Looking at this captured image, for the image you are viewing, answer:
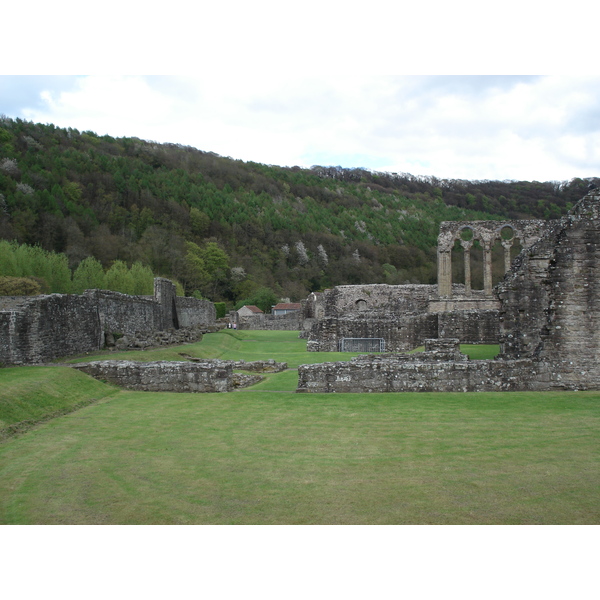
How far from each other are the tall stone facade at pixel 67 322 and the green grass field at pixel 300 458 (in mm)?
3772

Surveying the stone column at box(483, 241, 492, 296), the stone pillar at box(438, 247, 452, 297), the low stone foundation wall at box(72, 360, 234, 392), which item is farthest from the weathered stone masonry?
the stone column at box(483, 241, 492, 296)

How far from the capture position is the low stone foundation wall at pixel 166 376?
13000 millimetres

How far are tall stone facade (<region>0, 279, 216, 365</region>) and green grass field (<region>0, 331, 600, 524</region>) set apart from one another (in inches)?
148

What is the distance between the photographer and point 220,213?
328 feet

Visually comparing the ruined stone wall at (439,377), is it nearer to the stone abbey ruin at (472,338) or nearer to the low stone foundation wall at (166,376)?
the stone abbey ruin at (472,338)

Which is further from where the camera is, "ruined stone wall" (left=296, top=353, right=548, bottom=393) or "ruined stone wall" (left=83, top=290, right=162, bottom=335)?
"ruined stone wall" (left=83, top=290, right=162, bottom=335)

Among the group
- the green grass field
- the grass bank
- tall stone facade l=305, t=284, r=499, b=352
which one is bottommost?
the green grass field

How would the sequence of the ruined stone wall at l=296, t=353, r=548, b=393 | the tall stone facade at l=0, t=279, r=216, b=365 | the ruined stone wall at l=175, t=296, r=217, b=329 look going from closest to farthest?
the ruined stone wall at l=296, t=353, r=548, b=393, the tall stone facade at l=0, t=279, r=216, b=365, the ruined stone wall at l=175, t=296, r=217, b=329

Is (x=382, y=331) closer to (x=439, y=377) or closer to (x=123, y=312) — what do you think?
(x=123, y=312)

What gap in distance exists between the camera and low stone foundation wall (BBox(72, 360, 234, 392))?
1300 cm

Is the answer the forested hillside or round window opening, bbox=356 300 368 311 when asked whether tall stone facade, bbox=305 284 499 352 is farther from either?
the forested hillside

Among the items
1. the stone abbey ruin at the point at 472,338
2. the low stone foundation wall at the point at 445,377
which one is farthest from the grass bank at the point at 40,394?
the low stone foundation wall at the point at 445,377

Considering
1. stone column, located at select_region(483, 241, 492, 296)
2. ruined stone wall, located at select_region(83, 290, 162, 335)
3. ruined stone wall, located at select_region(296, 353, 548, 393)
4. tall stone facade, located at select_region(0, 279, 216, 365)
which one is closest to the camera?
ruined stone wall, located at select_region(296, 353, 548, 393)

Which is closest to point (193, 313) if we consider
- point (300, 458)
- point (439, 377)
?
Result: point (439, 377)
